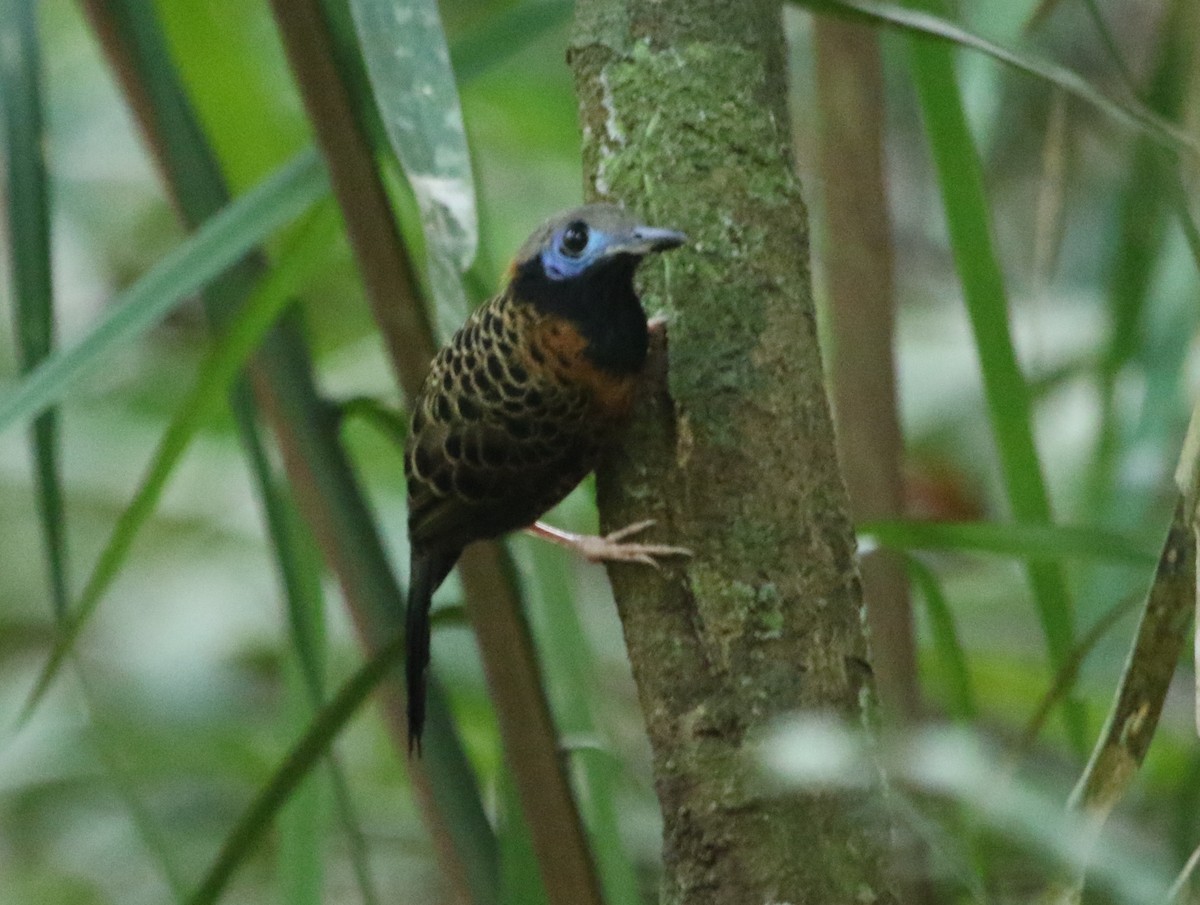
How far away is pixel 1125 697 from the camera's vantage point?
95cm

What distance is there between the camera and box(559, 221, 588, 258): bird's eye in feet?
4.77

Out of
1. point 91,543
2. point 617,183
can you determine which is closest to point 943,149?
point 617,183

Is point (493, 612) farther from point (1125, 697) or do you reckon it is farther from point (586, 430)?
point (1125, 697)

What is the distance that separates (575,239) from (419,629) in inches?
17.5

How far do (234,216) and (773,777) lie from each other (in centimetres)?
77

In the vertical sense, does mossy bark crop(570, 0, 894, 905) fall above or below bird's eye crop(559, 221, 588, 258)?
below

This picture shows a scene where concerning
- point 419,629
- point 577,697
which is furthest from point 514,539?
point 577,697

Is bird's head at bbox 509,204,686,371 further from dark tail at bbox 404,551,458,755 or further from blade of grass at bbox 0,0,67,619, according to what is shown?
blade of grass at bbox 0,0,67,619

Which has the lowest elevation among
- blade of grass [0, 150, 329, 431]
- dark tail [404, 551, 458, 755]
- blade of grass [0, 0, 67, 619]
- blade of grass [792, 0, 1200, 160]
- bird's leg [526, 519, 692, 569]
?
bird's leg [526, 519, 692, 569]

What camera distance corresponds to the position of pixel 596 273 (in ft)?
4.83

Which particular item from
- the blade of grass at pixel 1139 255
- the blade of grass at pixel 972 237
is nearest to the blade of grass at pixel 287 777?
the blade of grass at pixel 972 237

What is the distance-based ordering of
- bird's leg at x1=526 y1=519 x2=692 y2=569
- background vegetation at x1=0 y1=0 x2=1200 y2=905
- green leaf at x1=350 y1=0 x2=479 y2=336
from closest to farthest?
green leaf at x1=350 y1=0 x2=479 y2=336, bird's leg at x1=526 y1=519 x2=692 y2=569, background vegetation at x1=0 y1=0 x2=1200 y2=905

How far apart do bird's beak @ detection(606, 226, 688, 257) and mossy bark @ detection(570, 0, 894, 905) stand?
0.03m

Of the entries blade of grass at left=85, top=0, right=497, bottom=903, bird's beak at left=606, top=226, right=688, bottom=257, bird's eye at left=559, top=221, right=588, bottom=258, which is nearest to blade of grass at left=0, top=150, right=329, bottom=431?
blade of grass at left=85, top=0, right=497, bottom=903
